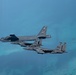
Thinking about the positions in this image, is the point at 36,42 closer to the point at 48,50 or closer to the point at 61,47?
the point at 48,50

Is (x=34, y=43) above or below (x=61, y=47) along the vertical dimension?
above

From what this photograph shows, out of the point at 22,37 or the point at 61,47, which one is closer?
the point at 61,47

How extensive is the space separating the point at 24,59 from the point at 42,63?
43 centimetres

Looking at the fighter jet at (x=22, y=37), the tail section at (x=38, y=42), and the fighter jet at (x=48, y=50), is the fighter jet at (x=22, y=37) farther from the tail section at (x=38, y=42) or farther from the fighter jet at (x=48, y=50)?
the fighter jet at (x=48, y=50)

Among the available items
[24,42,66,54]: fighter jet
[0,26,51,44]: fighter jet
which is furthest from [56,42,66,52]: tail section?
[0,26,51,44]: fighter jet

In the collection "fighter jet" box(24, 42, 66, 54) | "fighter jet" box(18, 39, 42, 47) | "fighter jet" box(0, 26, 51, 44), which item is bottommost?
"fighter jet" box(24, 42, 66, 54)

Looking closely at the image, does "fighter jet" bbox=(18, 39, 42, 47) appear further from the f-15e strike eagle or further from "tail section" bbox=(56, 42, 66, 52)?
"tail section" bbox=(56, 42, 66, 52)

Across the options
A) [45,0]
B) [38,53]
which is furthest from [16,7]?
[38,53]

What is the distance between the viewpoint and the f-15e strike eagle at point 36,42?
25.9 ft

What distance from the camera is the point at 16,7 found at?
8234 mm

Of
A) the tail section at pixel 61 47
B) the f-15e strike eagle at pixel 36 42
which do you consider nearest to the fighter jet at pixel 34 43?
the f-15e strike eagle at pixel 36 42

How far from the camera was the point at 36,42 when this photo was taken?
315 inches

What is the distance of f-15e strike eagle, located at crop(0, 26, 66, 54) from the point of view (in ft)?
25.9

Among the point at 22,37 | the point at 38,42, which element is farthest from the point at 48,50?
the point at 22,37
